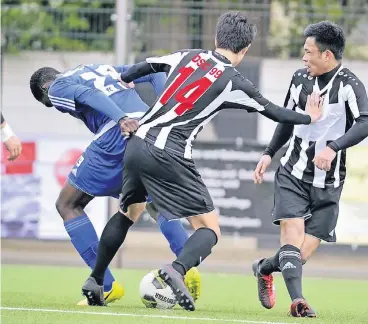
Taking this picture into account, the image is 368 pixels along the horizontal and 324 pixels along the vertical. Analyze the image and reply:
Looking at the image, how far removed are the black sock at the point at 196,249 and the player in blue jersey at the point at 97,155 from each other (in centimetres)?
69

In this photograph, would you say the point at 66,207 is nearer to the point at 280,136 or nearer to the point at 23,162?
the point at 280,136

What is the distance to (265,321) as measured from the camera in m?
7.19

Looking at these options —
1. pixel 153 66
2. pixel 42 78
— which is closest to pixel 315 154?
pixel 153 66

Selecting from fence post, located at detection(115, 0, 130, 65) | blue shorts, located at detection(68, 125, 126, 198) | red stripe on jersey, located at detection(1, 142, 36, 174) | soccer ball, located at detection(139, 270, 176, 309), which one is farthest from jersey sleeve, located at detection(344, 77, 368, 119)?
red stripe on jersey, located at detection(1, 142, 36, 174)

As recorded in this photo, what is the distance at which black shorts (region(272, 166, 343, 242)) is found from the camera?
8047mm

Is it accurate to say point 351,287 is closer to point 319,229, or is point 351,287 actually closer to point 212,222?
point 319,229

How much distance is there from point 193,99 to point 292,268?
4.70ft

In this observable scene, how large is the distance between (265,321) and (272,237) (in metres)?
7.34

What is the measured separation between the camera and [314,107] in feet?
25.6

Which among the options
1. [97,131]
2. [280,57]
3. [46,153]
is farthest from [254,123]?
[97,131]

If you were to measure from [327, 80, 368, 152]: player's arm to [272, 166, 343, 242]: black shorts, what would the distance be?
50 cm

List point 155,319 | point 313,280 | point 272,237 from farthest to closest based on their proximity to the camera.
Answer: point 272,237, point 313,280, point 155,319

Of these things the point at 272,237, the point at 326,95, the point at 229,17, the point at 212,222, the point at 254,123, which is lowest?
the point at 272,237

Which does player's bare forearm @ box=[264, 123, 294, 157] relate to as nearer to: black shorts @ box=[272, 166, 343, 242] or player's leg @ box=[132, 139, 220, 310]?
black shorts @ box=[272, 166, 343, 242]
